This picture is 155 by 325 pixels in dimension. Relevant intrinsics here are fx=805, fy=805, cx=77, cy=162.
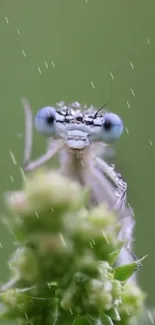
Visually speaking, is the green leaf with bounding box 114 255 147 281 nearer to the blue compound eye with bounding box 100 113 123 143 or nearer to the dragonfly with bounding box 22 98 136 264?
the dragonfly with bounding box 22 98 136 264

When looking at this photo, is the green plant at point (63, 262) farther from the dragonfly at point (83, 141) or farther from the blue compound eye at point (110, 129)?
the blue compound eye at point (110, 129)

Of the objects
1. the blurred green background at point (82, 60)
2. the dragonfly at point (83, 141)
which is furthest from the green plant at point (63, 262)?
the blurred green background at point (82, 60)

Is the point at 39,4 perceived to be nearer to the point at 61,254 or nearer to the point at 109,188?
the point at 109,188

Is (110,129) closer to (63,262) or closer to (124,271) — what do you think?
(124,271)

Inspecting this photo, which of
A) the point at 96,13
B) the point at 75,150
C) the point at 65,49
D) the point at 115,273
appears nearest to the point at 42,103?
the point at 65,49

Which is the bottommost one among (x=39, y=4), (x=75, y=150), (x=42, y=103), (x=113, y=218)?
(x=113, y=218)
